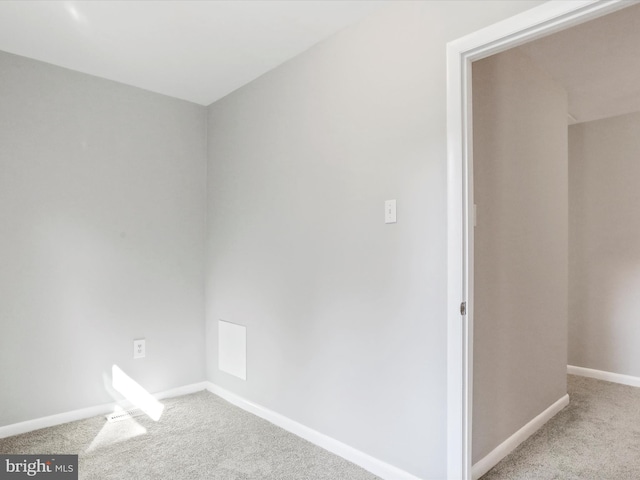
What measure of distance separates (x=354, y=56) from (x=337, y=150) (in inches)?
19.0

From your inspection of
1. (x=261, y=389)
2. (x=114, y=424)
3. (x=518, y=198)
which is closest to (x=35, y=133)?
(x=114, y=424)

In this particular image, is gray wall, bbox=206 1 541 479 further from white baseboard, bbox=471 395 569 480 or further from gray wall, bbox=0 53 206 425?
gray wall, bbox=0 53 206 425

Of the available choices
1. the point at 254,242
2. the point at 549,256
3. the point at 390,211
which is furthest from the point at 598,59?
the point at 254,242

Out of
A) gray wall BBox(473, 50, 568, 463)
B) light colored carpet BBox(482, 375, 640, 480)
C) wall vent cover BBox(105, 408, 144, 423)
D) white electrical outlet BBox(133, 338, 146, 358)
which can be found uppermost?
gray wall BBox(473, 50, 568, 463)

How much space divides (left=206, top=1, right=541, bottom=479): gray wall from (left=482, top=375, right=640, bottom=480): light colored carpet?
26.8 inches

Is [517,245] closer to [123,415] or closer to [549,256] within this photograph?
[549,256]

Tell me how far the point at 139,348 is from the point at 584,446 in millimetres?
2853

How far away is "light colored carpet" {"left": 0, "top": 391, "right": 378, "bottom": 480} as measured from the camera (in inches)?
78.8

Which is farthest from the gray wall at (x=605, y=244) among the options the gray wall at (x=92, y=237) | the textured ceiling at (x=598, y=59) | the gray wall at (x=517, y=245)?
the gray wall at (x=92, y=237)

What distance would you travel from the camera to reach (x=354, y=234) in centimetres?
214

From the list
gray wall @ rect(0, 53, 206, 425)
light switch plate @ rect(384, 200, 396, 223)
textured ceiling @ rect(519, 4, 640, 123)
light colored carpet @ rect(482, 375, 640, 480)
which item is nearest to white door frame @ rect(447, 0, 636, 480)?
light switch plate @ rect(384, 200, 396, 223)

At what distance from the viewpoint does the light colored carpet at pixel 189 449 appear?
2.00m

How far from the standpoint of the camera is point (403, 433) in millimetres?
1896

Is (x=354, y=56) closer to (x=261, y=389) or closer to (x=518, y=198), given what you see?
(x=518, y=198)
